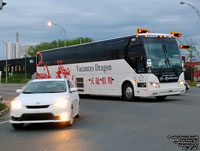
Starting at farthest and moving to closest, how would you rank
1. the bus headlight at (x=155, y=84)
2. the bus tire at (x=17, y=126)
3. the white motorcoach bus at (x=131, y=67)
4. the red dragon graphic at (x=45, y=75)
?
the red dragon graphic at (x=45, y=75)
the white motorcoach bus at (x=131, y=67)
the bus headlight at (x=155, y=84)
the bus tire at (x=17, y=126)

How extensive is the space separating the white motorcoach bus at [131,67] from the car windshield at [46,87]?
8.05 metres

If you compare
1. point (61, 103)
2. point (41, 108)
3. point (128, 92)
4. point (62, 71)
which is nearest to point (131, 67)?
point (128, 92)

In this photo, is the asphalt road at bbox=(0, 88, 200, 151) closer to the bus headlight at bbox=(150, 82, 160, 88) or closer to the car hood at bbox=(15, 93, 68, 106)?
the car hood at bbox=(15, 93, 68, 106)

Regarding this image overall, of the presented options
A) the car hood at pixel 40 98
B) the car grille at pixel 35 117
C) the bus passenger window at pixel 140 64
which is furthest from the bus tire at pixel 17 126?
the bus passenger window at pixel 140 64

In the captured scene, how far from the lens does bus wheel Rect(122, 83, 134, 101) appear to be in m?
20.0

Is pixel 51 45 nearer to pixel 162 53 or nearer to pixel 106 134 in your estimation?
pixel 162 53

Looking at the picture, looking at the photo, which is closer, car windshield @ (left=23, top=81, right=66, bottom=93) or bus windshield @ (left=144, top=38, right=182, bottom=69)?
car windshield @ (left=23, top=81, right=66, bottom=93)

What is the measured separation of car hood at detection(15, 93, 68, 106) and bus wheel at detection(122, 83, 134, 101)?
9.53 m

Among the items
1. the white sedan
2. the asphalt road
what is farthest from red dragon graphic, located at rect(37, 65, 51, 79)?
the white sedan

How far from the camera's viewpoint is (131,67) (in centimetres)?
1995

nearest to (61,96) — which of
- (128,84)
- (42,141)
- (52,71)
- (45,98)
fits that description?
(45,98)

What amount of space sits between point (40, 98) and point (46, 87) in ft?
4.15

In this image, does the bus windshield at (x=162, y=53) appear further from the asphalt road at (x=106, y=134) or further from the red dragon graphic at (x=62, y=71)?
the red dragon graphic at (x=62, y=71)

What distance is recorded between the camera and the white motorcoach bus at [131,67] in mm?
18984
